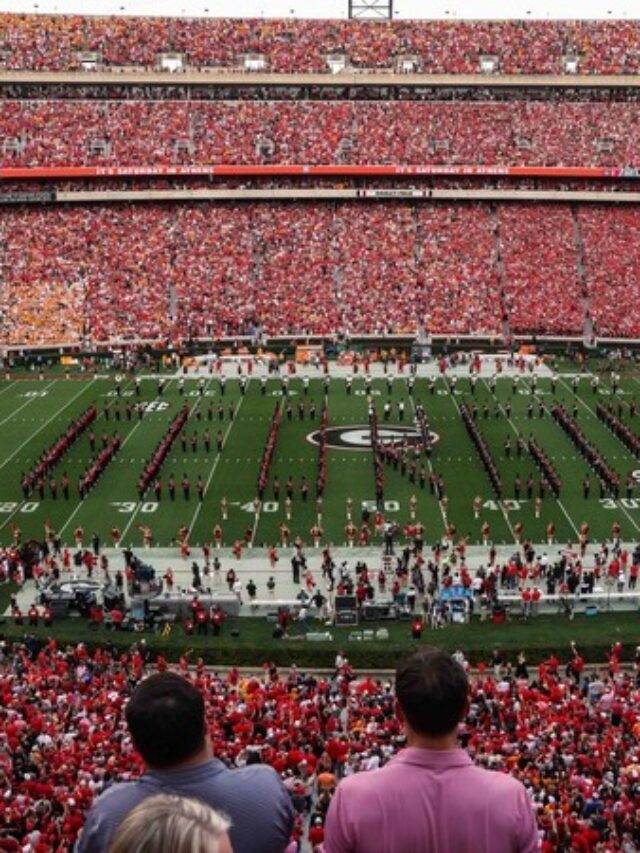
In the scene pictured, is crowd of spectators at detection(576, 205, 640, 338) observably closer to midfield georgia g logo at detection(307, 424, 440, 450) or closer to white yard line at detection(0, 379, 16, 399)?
midfield georgia g logo at detection(307, 424, 440, 450)

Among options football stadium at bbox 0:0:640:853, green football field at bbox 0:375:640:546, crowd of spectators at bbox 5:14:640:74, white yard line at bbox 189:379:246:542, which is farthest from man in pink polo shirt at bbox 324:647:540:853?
crowd of spectators at bbox 5:14:640:74

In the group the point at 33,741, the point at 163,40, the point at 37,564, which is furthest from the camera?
the point at 163,40

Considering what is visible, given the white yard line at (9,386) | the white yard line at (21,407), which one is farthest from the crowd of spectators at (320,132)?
the white yard line at (21,407)

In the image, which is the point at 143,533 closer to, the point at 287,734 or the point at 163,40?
the point at 287,734

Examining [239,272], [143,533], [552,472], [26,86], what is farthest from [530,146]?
[143,533]

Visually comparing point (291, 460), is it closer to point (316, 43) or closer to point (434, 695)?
point (434, 695)

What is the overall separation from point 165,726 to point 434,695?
664 millimetres

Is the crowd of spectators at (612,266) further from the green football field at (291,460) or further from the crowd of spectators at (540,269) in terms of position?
the green football field at (291,460)

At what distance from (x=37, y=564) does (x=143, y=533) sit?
2.33 metres

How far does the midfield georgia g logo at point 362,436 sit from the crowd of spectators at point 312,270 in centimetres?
1430

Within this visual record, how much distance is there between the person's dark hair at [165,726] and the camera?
292 cm

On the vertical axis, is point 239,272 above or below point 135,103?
below

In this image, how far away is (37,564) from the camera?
21906mm

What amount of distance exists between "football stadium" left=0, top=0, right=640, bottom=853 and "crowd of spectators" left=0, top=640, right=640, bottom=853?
0.17 feet
